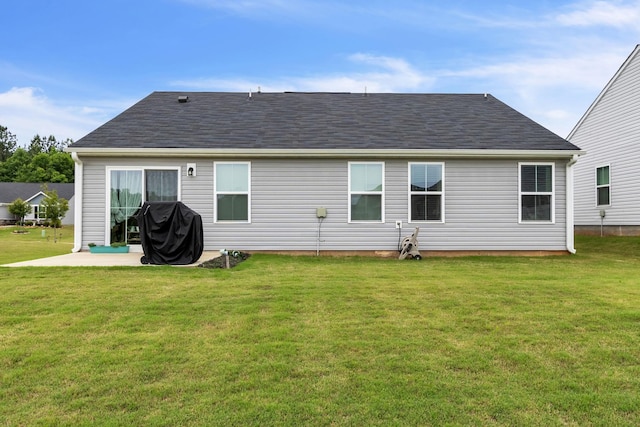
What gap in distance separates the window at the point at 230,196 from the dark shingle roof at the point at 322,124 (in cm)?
67

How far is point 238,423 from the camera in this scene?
7.13 feet

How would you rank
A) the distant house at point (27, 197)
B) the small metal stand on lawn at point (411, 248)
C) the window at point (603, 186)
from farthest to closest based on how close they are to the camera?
the distant house at point (27, 197) < the window at point (603, 186) < the small metal stand on lawn at point (411, 248)

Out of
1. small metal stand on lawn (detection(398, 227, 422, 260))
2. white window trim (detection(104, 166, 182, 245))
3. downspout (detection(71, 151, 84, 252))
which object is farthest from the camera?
white window trim (detection(104, 166, 182, 245))

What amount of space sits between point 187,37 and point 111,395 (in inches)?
658

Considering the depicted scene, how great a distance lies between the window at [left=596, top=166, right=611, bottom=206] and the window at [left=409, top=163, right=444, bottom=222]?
8659 mm

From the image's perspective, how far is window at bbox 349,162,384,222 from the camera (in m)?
10.1

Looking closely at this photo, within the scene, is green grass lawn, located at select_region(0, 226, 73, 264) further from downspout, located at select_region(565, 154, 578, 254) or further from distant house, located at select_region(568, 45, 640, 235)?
distant house, located at select_region(568, 45, 640, 235)

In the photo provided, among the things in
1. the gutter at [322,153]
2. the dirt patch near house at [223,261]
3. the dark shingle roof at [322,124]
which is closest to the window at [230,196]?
the gutter at [322,153]

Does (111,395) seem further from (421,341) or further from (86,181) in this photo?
(86,181)

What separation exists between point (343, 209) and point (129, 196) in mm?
5348

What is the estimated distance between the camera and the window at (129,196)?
32.2ft

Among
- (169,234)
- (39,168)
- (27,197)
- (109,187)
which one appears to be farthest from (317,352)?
(39,168)

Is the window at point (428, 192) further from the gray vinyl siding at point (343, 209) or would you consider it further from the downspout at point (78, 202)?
the downspout at point (78, 202)

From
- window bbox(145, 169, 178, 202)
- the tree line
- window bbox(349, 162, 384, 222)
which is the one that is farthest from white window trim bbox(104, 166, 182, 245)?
the tree line
